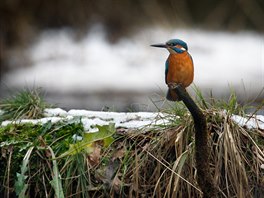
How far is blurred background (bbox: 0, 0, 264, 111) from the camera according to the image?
5547mm

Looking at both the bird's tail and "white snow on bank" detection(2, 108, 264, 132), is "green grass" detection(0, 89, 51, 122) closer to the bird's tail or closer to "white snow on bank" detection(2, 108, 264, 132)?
"white snow on bank" detection(2, 108, 264, 132)

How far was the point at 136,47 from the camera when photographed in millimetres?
6902

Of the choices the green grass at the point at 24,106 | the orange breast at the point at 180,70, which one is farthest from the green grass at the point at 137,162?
the orange breast at the point at 180,70

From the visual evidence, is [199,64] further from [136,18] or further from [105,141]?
[105,141]

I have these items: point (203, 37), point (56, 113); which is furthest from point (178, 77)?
point (203, 37)

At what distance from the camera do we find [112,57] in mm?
6891

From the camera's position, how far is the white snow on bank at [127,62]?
6.21 metres

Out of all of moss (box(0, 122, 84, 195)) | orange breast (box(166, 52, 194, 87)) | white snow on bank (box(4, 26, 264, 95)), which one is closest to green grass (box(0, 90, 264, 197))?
moss (box(0, 122, 84, 195))

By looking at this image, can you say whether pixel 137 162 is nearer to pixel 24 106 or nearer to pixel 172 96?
pixel 172 96

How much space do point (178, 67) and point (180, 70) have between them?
0.05 feet

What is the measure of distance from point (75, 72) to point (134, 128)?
10.2ft

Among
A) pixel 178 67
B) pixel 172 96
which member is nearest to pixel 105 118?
pixel 172 96

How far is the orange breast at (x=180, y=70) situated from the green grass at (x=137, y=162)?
0.51 metres

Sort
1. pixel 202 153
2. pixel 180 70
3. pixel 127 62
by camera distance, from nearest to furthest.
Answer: pixel 180 70 → pixel 202 153 → pixel 127 62
